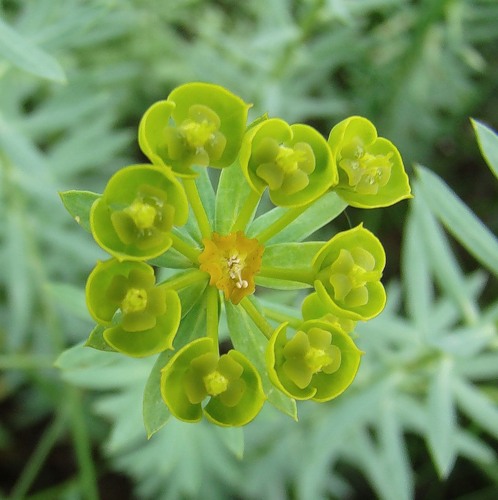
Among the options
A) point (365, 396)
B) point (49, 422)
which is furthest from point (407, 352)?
point (49, 422)

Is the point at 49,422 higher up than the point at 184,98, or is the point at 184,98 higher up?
the point at 184,98

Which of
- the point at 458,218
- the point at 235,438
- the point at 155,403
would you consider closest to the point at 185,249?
the point at 155,403

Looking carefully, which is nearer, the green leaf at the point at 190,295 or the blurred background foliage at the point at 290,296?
the green leaf at the point at 190,295

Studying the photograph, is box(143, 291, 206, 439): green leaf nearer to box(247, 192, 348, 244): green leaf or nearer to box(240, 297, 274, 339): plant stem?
box(240, 297, 274, 339): plant stem

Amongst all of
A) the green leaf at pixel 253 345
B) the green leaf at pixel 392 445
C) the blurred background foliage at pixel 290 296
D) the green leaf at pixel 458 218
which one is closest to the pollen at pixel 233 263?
the green leaf at pixel 253 345

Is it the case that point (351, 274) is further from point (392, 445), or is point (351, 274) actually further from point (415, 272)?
point (392, 445)

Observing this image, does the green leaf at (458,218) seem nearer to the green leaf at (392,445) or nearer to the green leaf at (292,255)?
the green leaf at (292,255)

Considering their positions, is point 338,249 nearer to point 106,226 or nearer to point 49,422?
point 106,226

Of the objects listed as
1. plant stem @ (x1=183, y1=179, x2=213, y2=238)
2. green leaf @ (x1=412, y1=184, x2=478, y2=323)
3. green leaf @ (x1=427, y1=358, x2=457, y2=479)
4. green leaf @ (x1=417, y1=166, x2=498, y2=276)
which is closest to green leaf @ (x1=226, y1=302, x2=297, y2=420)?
plant stem @ (x1=183, y1=179, x2=213, y2=238)
